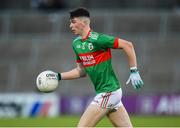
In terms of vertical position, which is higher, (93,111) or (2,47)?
(93,111)

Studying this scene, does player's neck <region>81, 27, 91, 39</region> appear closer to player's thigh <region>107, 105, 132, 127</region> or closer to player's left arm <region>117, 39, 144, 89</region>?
player's left arm <region>117, 39, 144, 89</region>

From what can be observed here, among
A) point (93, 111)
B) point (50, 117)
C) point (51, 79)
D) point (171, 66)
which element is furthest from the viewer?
point (171, 66)

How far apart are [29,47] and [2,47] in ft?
2.56

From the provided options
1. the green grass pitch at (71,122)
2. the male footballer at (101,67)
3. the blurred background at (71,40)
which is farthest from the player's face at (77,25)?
the blurred background at (71,40)

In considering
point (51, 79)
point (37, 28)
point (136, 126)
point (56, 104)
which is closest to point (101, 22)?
point (37, 28)

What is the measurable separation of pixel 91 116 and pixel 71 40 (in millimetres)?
11456

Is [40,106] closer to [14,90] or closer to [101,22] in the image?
[14,90]

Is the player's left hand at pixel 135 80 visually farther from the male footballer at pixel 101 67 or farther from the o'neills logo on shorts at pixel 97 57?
the o'neills logo on shorts at pixel 97 57

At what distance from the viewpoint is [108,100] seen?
917cm

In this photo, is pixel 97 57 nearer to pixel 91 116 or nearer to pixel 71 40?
pixel 91 116

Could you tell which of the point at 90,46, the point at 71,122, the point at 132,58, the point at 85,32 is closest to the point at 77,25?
the point at 85,32

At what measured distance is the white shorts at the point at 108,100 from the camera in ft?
30.1

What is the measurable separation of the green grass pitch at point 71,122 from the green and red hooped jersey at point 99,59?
217 inches

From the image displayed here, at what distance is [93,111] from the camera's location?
9086 mm
